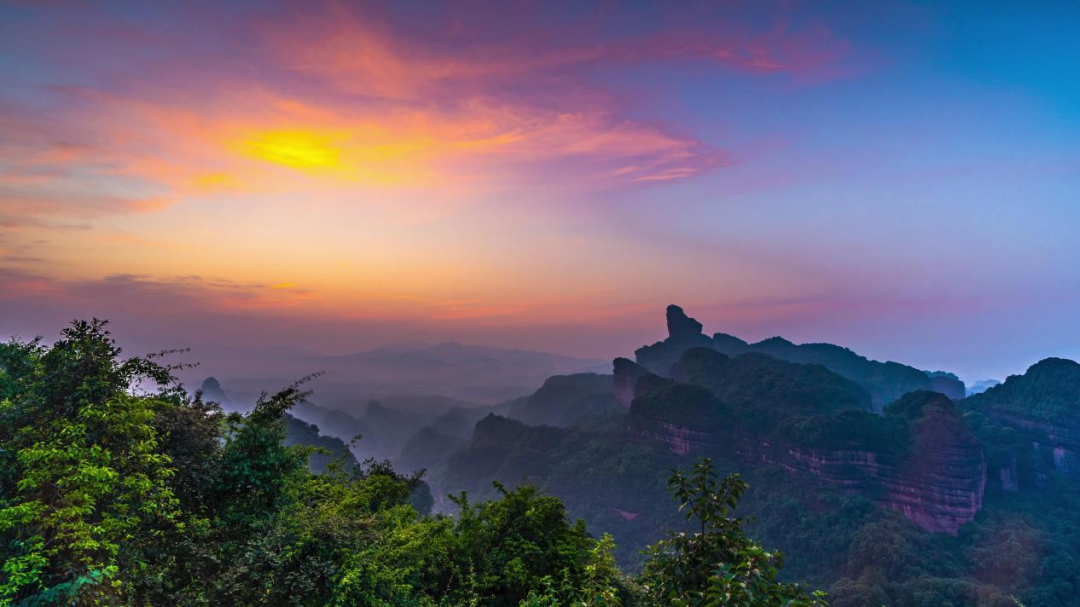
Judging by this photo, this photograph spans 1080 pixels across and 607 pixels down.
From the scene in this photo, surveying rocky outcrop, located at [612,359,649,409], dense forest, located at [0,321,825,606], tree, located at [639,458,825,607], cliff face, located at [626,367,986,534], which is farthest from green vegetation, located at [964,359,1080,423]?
tree, located at [639,458,825,607]

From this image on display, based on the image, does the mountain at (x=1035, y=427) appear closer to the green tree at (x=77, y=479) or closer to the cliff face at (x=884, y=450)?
the cliff face at (x=884, y=450)

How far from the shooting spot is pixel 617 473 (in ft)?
345

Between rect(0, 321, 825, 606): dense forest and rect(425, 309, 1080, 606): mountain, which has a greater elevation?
rect(0, 321, 825, 606): dense forest

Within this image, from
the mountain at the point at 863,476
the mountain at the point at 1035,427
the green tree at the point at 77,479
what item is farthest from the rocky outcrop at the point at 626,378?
the green tree at the point at 77,479

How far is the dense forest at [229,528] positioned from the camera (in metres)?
8.05

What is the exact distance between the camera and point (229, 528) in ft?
52.9

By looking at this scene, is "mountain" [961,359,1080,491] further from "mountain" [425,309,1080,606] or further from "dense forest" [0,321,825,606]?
"dense forest" [0,321,825,606]

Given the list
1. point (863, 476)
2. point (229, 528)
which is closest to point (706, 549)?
point (229, 528)

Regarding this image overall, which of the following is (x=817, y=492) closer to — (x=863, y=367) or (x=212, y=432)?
(x=212, y=432)

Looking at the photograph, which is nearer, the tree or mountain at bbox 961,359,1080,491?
the tree

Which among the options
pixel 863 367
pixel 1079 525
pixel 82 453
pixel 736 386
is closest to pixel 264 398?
pixel 82 453

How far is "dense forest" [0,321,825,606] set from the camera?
26.4ft

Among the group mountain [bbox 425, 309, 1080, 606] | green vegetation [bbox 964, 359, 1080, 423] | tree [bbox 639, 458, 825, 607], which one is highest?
tree [bbox 639, 458, 825, 607]

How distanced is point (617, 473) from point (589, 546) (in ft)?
298
